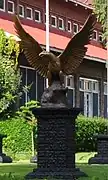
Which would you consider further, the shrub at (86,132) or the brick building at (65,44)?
the brick building at (65,44)

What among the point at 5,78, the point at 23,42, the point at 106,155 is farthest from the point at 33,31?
the point at 23,42

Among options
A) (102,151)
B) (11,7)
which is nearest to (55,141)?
(102,151)

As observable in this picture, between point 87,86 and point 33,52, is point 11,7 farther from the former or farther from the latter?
point 33,52

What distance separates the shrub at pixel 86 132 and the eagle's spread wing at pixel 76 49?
Answer: 706 inches

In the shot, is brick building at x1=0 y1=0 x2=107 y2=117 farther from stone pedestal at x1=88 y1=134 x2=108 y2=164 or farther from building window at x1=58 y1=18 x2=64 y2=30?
stone pedestal at x1=88 y1=134 x2=108 y2=164

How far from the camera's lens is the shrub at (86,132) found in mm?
34266

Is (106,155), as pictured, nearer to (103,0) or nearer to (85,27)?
(85,27)

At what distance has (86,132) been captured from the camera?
→ 34.6 metres

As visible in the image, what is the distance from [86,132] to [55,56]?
19.0m

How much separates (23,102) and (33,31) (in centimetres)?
488

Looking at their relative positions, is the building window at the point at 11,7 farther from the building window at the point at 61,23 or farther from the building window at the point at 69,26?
the building window at the point at 69,26

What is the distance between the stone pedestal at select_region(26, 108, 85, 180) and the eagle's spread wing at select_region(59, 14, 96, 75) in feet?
3.94

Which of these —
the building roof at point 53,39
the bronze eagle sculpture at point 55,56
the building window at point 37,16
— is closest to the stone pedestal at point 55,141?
the bronze eagle sculpture at point 55,56

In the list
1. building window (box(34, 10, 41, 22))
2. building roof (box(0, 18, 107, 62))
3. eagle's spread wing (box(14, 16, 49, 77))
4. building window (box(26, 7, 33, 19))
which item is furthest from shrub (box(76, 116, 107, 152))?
eagle's spread wing (box(14, 16, 49, 77))
